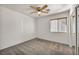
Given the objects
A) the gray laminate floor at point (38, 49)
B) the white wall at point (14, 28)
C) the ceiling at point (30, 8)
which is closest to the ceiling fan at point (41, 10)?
the ceiling at point (30, 8)

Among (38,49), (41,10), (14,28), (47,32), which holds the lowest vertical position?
(38,49)

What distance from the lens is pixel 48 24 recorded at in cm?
153

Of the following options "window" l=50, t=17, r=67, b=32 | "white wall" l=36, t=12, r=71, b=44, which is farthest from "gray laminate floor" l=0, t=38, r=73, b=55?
"window" l=50, t=17, r=67, b=32

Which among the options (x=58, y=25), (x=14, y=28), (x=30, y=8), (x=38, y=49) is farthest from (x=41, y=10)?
(x=38, y=49)

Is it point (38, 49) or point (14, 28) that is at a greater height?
point (14, 28)

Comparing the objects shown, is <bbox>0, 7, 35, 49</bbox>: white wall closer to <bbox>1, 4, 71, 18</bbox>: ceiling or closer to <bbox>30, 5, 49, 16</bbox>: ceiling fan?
<bbox>1, 4, 71, 18</bbox>: ceiling

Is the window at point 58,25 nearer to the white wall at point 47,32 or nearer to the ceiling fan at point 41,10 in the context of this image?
the white wall at point 47,32

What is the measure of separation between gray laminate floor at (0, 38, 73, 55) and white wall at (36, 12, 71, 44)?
88 millimetres

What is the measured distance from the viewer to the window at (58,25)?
1431 millimetres

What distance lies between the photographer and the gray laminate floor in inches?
54.9

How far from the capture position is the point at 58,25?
4.89ft

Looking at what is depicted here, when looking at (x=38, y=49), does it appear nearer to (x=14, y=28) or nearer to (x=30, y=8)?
(x=14, y=28)

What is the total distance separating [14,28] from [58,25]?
2.75 ft
